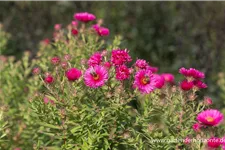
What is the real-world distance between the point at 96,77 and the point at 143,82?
9.7 inches

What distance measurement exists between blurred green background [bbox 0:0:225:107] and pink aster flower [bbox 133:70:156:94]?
10.8 ft

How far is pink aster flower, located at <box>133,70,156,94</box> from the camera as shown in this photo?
7.28 feet

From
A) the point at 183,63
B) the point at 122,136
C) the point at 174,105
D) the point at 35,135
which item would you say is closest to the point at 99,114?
the point at 122,136

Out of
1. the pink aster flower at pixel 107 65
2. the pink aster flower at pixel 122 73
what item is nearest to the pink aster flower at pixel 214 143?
the pink aster flower at pixel 122 73

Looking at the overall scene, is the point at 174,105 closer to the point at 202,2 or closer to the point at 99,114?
the point at 99,114

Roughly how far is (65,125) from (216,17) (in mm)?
3950

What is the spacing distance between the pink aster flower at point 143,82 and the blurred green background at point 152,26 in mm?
3303

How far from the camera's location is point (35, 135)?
3.04m

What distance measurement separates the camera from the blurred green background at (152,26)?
5770mm

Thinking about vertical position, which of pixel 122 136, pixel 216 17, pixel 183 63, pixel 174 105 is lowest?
pixel 122 136

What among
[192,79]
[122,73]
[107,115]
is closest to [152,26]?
[192,79]

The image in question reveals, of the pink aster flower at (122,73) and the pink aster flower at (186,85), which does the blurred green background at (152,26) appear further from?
the pink aster flower at (122,73)

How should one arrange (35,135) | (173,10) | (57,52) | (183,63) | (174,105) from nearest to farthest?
(174,105) < (35,135) < (57,52) < (183,63) < (173,10)

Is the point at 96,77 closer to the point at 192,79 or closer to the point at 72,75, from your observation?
the point at 72,75
